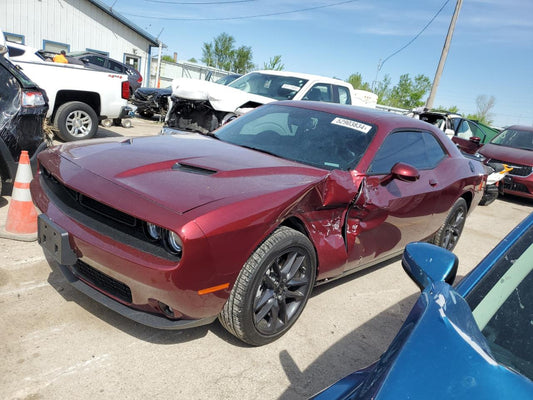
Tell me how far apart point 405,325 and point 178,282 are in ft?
3.79

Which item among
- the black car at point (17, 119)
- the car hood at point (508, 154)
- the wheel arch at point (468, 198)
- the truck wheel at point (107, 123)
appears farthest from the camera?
the truck wheel at point (107, 123)

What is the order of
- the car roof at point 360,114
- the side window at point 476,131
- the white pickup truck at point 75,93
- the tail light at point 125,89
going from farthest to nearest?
the side window at point 476,131 < the tail light at point 125,89 < the white pickup truck at point 75,93 < the car roof at point 360,114

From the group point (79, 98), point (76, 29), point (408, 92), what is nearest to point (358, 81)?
point (408, 92)

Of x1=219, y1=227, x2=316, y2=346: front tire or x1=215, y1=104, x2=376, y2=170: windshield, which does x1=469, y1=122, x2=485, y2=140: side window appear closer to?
x1=215, y1=104, x2=376, y2=170: windshield

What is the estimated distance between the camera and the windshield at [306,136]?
10.6ft

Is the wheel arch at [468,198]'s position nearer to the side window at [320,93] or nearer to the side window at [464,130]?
the side window at [320,93]

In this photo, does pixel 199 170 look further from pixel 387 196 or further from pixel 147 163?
pixel 387 196

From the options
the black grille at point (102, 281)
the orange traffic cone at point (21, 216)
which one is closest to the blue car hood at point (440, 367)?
the black grille at point (102, 281)

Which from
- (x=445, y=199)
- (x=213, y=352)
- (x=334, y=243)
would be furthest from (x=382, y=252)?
(x=213, y=352)

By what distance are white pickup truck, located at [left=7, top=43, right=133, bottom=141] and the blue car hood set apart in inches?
290

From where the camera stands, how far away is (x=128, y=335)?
2551 mm

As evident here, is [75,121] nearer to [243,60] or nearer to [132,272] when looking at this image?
[132,272]

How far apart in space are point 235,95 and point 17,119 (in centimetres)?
332

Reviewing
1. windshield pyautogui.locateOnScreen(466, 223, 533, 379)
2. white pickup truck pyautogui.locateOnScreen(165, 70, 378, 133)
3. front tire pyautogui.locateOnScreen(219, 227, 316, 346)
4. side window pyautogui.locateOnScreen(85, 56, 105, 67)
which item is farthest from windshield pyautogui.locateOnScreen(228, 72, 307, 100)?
side window pyautogui.locateOnScreen(85, 56, 105, 67)
